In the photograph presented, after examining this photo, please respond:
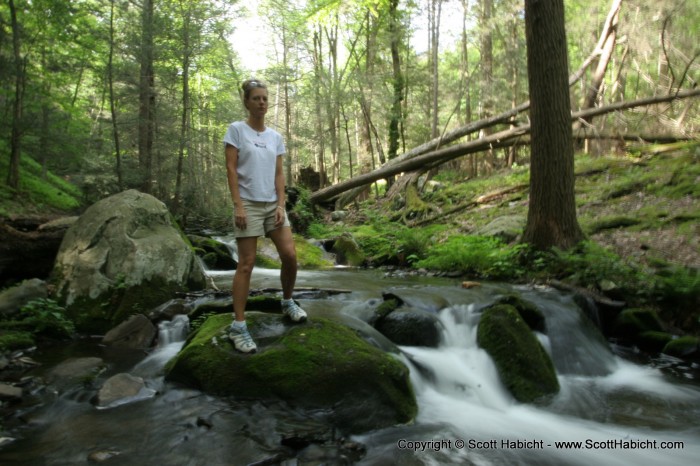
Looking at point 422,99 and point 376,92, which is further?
point 422,99

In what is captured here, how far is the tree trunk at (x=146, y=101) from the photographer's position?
14945 mm

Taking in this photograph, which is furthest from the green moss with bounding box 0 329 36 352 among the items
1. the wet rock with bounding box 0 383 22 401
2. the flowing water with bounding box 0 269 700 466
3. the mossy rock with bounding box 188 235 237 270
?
the mossy rock with bounding box 188 235 237 270

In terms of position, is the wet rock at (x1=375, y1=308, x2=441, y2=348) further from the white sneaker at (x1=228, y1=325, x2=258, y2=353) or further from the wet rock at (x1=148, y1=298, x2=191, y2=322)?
the wet rock at (x1=148, y1=298, x2=191, y2=322)

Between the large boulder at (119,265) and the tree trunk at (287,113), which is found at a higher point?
the tree trunk at (287,113)

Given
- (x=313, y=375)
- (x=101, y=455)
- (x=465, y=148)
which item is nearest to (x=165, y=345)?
(x=101, y=455)

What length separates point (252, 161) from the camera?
391 centimetres

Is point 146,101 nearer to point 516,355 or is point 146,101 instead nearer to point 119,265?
point 119,265

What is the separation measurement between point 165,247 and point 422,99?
23.7 m

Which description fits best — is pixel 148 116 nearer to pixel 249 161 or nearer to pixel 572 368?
pixel 249 161

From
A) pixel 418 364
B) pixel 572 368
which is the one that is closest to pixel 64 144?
pixel 418 364

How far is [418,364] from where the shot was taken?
191 inches

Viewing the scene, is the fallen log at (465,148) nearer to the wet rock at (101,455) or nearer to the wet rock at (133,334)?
the wet rock at (133,334)

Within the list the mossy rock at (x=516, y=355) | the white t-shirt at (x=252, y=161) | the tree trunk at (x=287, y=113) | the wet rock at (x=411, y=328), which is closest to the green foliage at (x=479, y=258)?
the mossy rock at (x=516, y=355)

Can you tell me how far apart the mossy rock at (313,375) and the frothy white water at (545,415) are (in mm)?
351
